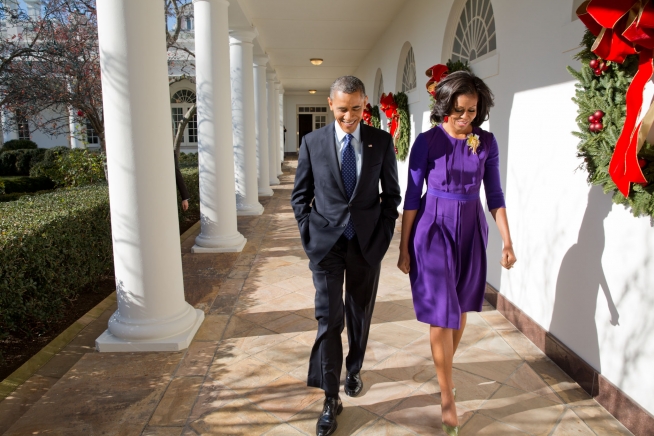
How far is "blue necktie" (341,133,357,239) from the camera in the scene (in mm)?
2570

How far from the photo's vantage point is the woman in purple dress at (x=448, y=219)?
2.57 m

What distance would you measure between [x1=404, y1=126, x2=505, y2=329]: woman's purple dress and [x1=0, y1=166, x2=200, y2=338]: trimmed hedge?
2.71 metres

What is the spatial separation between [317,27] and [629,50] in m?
8.38

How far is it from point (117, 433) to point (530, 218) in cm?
317

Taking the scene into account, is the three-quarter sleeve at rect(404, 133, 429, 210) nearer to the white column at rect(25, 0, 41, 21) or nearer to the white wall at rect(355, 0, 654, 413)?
the white wall at rect(355, 0, 654, 413)

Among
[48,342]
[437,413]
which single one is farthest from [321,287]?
[48,342]

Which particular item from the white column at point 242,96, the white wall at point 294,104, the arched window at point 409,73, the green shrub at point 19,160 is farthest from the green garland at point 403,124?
the white wall at point 294,104

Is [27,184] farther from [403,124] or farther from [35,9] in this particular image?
[403,124]

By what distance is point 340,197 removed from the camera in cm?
255

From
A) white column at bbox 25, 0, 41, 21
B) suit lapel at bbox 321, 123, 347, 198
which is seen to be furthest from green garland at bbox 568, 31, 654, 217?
Answer: white column at bbox 25, 0, 41, 21

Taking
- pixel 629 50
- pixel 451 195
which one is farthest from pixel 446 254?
pixel 629 50

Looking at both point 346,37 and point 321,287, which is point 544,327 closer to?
point 321,287

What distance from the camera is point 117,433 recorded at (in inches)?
103

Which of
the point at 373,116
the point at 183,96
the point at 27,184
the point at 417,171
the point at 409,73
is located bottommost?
the point at 27,184
